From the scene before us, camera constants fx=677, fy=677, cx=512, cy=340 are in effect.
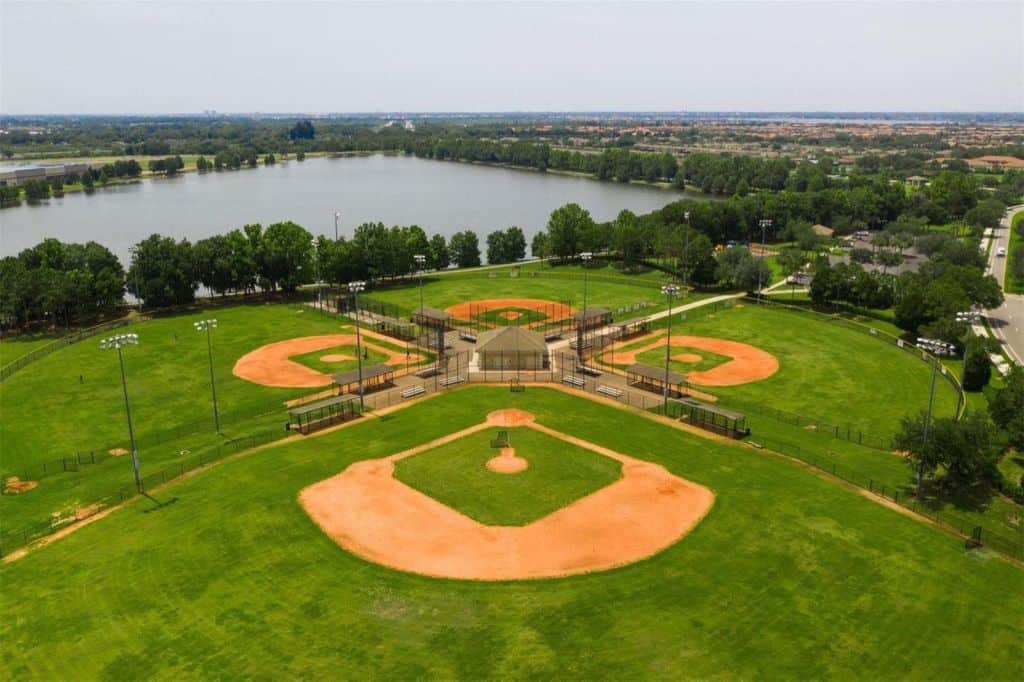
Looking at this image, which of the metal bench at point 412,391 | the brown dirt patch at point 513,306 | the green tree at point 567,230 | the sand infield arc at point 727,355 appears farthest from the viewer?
the green tree at point 567,230

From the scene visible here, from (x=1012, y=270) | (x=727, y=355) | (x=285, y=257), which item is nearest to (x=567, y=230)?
(x=285, y=257)

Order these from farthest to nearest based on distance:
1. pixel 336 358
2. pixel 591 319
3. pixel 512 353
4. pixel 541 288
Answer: pixel 541 288, pixel 591 319, pixel 336 358, pixel 512 353

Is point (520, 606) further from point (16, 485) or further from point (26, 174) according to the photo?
point (26, 174)

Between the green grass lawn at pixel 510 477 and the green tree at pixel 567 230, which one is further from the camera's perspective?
the green tree at pixel 567 230

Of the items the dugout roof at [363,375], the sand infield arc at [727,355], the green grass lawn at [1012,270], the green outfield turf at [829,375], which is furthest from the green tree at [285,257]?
the green grass lawn at [1012,270]

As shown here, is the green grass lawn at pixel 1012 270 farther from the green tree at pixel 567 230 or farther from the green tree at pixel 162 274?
the green tree at pixel 162 274

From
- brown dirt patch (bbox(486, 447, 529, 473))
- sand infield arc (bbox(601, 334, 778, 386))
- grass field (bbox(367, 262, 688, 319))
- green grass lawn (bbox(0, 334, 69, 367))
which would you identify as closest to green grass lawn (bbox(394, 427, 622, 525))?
brown dirt patch (bbox(486, 447, 529, 473))

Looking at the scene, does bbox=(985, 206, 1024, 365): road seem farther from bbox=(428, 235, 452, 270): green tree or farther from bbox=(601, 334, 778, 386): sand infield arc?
bbox=(428, 235, 452, 270): green tree
